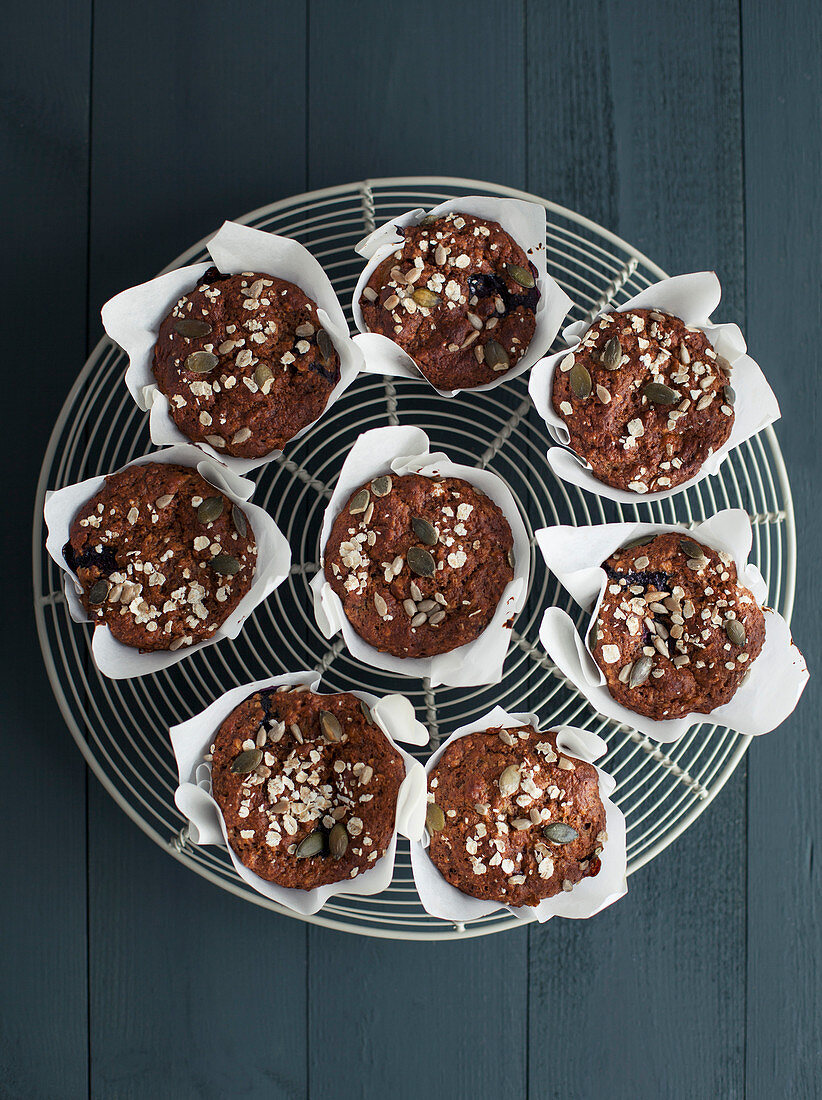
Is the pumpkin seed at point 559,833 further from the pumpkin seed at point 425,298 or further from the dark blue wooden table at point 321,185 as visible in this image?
the pumpkin seed at point 425,298

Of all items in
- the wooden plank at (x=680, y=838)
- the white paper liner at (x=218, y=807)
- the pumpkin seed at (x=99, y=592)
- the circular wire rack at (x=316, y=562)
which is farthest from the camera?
the wooden plank at (x=680, y=838)

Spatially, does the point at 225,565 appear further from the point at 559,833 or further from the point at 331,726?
the point at 559,833

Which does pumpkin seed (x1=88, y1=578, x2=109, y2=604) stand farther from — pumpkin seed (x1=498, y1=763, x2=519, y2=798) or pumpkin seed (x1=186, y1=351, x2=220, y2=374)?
pumpkin seed (x1=498, y1=763, x2=519, y2=798)

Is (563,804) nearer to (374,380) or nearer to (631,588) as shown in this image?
(631,588)

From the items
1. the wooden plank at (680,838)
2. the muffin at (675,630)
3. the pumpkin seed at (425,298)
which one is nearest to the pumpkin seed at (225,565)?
the pumpkin seed at (425,298)

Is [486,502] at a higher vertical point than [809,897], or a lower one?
higher

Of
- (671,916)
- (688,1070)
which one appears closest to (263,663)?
(671,916)

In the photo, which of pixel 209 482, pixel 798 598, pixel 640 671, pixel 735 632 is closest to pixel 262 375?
pixel 209 482
